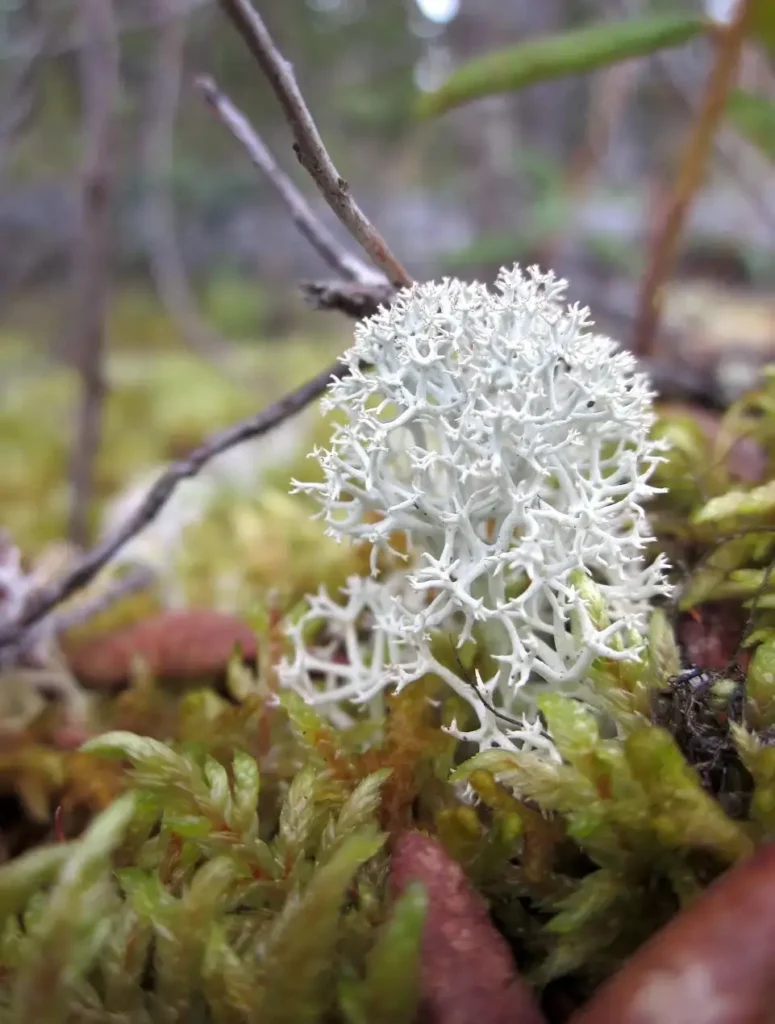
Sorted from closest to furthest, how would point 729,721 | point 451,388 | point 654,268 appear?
point 729,721, point 451,388, point 654,268

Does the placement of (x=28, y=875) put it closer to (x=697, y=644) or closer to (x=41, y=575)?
(x=697, y=644)

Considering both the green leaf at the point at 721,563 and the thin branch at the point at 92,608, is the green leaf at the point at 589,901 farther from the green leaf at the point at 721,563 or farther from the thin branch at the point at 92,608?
the thin branch at the point at 92,608

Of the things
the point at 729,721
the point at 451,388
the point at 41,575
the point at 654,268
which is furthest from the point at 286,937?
the point at 654,268

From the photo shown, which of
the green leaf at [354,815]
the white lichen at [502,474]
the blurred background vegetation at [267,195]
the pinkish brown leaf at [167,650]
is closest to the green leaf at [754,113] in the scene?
the blurred background vegetation at [267,195]

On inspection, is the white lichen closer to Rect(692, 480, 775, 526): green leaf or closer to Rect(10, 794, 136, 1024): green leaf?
Rect(692, 480, 775, 526): green leaf

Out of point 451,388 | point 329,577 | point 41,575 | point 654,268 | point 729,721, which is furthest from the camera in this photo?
point 654,268

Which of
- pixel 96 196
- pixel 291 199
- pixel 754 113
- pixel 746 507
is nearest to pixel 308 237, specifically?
pixel 291 199
